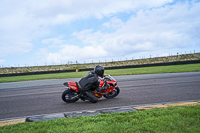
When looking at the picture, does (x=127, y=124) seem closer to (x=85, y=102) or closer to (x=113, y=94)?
(x=85, y=102)

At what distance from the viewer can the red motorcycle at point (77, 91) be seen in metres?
5.69

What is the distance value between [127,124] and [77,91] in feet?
9.83

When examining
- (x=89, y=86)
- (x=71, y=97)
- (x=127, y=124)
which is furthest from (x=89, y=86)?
(x=127, y=124)

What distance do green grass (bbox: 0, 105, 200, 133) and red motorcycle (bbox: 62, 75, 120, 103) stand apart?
2.24 meters

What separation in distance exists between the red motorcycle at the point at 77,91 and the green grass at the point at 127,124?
224 centimetres

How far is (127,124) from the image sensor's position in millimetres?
3039

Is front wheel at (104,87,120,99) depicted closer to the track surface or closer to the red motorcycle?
the red motorcycle

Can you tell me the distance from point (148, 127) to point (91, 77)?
3158mm

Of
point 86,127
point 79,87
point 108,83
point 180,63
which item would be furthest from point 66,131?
point 180,63

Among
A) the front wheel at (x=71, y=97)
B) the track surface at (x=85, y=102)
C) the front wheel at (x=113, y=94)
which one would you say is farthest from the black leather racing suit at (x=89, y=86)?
the front wheel at (x=113, y=94)

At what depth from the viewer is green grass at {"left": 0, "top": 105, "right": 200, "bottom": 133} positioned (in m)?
2.82


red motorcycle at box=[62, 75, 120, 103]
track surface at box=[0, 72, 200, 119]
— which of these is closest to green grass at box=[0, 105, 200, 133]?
track surface at box=[0, 72, 200, 119]

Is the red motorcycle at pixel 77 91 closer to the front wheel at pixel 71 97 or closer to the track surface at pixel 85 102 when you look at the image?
the front wheel at pixel 71 97

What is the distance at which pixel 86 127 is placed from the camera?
2.98m
